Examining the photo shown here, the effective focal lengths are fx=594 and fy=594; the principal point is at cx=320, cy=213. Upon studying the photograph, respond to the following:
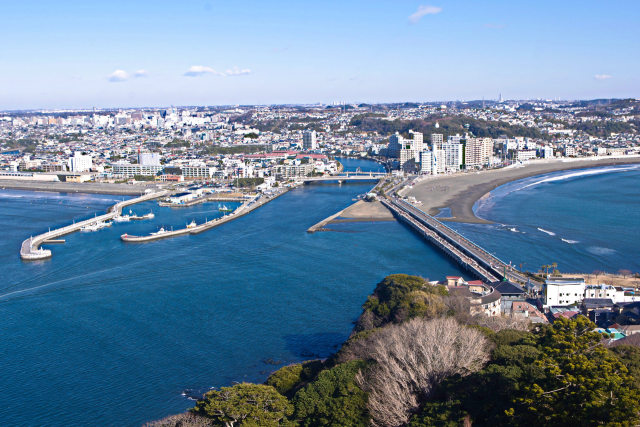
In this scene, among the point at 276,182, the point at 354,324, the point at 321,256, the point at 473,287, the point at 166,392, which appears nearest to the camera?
the point at 166,392

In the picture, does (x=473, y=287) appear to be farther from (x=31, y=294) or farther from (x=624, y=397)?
(x=31, y=294)

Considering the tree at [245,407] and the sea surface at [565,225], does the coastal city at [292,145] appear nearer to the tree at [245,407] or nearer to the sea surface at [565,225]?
the sea surface at [565,225]

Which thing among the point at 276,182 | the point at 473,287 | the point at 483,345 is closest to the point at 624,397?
the point at 483,345

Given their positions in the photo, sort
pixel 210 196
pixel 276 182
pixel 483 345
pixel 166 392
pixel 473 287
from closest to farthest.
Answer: pixel 483 345
pixel 166 392
pixel 473 287
pixel 210 196
pixel 276 182

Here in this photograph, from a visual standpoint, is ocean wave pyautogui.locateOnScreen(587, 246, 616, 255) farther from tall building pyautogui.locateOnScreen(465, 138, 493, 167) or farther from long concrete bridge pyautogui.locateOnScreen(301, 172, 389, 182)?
tall building pyautogui.locateOnScreen(465, 138, 493, 167)

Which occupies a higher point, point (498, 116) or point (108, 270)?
point (498, 116)

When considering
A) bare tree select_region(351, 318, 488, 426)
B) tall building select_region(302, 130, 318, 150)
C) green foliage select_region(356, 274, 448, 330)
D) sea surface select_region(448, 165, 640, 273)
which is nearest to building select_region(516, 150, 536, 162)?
sea surface select_region(448, 165, 640, 273)

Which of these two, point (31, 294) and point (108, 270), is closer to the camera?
point (31, 294)
